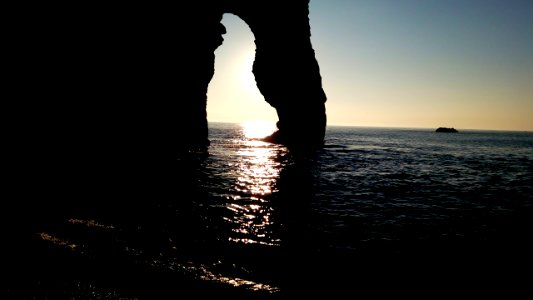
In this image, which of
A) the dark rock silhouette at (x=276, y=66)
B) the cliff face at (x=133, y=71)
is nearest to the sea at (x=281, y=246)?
the cliff face at (x=133, y=71)

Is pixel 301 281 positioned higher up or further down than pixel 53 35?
further down

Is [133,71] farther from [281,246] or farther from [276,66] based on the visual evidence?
[276,66]

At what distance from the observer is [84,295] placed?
167 inches

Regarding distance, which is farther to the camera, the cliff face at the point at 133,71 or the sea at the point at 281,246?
the cliff face at the point at 133,71

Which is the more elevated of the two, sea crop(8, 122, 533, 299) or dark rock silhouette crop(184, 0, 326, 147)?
dark rock silhouette crop(184, 0, 326, 147)

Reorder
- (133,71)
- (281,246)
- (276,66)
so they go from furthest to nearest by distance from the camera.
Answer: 1. (276,66)
2. (133,71)
3. (281,246)

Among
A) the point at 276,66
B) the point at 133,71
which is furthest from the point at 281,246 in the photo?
the point at 276,66

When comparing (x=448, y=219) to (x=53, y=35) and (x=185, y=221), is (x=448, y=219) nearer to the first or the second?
(x=185, y=221)

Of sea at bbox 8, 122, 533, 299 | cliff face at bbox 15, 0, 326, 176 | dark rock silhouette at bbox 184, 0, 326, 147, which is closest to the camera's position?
sea at bbox 8, 122, 533, 299

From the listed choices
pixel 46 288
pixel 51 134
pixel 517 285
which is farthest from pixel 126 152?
pixel 517 285

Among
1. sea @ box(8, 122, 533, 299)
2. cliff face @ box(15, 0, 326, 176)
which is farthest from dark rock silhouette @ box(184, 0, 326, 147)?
sea @ box(8, 122, 533, 299)

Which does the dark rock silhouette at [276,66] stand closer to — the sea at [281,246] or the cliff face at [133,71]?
the cliff face at [133,71]

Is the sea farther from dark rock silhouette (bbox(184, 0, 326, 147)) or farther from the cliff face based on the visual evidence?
dark rock silhouette (bbox(184, 0, 326, 147))

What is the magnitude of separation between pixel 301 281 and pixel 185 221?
4609 millimetres
